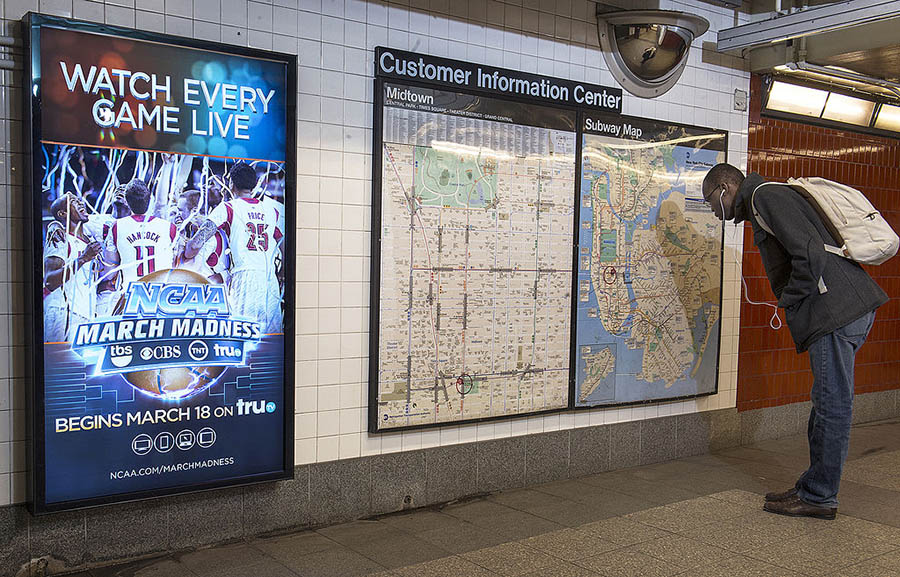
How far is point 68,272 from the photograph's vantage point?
11.5 feet

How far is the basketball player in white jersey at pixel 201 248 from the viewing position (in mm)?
3795

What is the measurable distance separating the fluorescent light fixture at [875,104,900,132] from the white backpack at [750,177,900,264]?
3.19m

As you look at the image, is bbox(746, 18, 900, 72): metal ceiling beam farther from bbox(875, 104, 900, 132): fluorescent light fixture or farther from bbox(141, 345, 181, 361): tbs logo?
bbox(141, 345, 181, 361): tbs logo

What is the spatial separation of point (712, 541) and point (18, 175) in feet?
12.0

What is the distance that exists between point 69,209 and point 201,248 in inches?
23.3

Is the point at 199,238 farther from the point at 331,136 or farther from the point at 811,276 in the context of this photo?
the point at 811,276


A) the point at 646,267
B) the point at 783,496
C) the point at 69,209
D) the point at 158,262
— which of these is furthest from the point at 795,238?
the point at 69,209

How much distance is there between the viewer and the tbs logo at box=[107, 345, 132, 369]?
3623 millimetres

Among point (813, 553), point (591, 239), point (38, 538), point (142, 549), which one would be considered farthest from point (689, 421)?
point (38, 538)

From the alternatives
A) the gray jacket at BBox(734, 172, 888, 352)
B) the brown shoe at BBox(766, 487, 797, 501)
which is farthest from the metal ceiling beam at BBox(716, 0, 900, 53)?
the brown shoe at BBox(766, 487, 797, 501)

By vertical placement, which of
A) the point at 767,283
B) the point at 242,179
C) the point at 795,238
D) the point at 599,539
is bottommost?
the point at 599,539

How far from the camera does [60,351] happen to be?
3.49 meters

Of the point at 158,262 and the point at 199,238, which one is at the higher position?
the point at 199,238

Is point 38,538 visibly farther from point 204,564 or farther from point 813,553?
point 813,553
